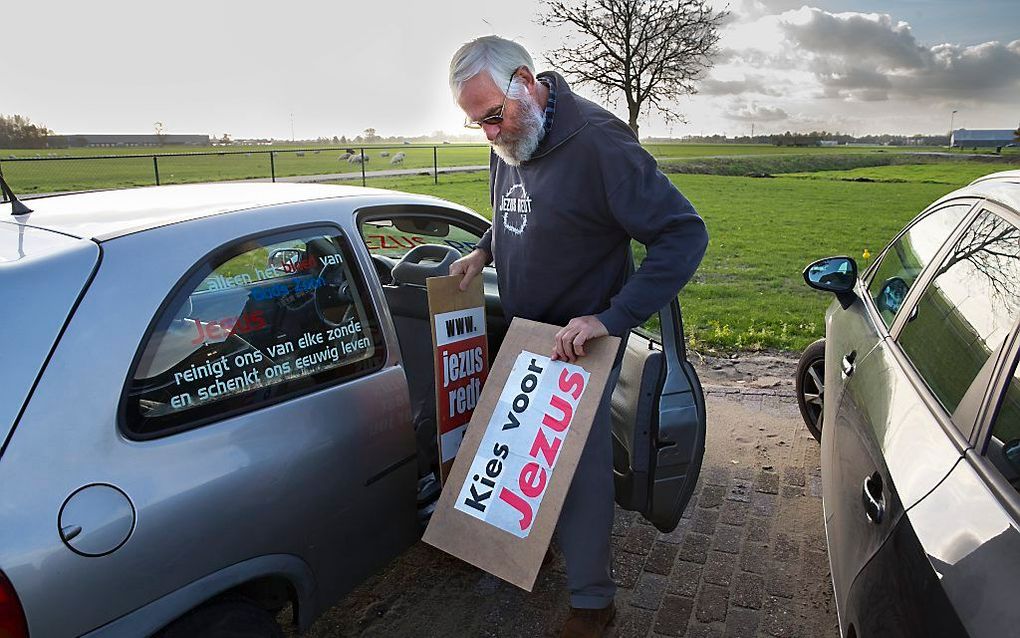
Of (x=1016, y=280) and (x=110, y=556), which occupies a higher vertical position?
(x=1016, y=280)

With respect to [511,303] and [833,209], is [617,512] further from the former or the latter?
[833,209]

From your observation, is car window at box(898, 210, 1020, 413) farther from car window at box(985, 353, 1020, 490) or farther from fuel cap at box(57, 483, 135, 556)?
fuel cap at box(57, 483, 135, 556)

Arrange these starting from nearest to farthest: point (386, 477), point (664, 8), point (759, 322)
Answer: point (386, 477)
point (759, 322)
point (664, 8)

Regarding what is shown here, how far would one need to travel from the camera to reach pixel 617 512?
3594mm

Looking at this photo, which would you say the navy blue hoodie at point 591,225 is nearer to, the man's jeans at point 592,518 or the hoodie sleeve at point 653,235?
the hoodie sleeve at point 653,235

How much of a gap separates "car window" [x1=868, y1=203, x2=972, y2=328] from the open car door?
88cm

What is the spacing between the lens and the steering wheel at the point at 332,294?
2.37m

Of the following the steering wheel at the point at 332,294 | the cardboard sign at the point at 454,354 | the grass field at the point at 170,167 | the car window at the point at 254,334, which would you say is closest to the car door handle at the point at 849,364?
the cardboard sign at the point at 454,354

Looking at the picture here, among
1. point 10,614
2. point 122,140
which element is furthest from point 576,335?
point 122,140

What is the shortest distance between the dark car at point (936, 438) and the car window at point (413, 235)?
1827mm

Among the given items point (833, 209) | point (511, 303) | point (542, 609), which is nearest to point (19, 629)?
point (511, 303)

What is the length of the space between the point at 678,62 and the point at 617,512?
28600mm

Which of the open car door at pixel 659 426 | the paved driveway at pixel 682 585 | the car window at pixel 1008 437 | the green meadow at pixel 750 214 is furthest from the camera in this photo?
the green meadow at pixel 750 214

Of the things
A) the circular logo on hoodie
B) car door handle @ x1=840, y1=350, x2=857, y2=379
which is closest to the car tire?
the circular logo on hoodie
